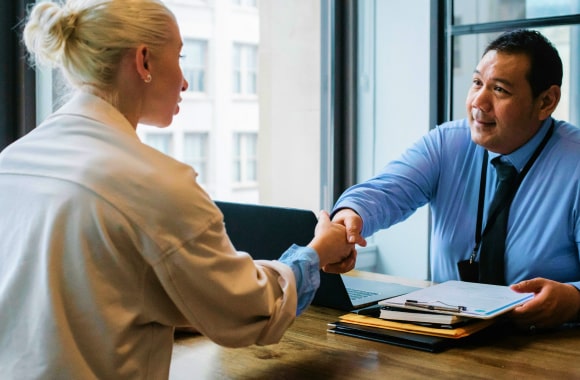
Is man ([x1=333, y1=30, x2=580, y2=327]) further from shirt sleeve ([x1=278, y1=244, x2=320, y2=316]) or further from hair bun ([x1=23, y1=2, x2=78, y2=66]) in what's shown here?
hair bun ([x1=23, y1=2, x2=78, y2=66])

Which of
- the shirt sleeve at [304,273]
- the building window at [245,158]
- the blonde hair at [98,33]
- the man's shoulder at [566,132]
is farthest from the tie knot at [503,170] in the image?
the building window at [245,158]

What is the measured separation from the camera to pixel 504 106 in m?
2.20

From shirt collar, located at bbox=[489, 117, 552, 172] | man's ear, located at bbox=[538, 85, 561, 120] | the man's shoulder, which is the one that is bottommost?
shirt collar, located at bbox=[489, 117, 552, 172]

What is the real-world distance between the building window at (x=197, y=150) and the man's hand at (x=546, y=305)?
2.87m

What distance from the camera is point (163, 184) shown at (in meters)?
1.18

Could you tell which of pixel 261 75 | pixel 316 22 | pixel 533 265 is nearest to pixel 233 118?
pixel 261 75

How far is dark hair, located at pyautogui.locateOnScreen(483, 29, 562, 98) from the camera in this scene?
2.19 metres

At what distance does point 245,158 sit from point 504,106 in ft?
9.40

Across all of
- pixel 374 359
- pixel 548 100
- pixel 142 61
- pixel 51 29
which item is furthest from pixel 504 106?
pixel 51 29

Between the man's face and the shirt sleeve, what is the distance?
37.9 inches

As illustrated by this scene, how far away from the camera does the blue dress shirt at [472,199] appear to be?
208 centimetres

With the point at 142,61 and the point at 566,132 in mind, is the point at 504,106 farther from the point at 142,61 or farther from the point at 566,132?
the point at 142,61

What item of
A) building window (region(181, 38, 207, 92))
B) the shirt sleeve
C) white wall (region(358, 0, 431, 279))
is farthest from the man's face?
building window (region(181, 38, 207, 92))

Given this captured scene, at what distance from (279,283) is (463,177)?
1.15m
